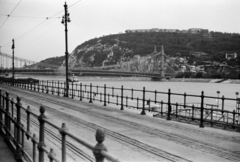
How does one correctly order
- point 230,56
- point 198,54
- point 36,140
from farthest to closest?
1. point 198,54
2. point 230,56
3. point 36,140

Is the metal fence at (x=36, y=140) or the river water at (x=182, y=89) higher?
the metal fence at (x=36, y=140)

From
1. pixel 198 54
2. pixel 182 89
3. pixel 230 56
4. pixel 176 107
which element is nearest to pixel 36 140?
pixel 176 107

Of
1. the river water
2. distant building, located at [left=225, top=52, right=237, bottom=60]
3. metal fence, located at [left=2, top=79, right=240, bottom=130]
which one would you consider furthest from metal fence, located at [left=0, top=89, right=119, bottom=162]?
distant building, located at [left=225, top=52, right=237, bottom=60]

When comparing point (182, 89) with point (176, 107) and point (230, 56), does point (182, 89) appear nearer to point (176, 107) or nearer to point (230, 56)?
point (230, 56)

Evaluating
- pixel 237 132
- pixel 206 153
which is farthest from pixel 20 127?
pixel 237 132

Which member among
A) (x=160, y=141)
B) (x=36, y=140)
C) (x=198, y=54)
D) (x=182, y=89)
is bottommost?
(x=182, y=89)

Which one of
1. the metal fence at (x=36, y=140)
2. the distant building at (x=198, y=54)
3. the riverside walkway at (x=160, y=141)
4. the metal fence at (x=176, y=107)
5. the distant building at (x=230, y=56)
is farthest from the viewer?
the distant building at (x=198, y=54)

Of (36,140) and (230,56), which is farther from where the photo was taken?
(230,56)

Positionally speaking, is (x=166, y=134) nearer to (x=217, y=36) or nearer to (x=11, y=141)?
(x=11, y=141)

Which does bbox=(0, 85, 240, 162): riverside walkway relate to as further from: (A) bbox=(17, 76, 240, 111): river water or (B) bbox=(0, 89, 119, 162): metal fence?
(A) bbox=(17, 76, 240, 111): river water

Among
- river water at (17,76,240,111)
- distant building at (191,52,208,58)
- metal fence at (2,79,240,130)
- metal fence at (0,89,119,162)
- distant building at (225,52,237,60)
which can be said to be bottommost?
river water at (17,76,240,111)

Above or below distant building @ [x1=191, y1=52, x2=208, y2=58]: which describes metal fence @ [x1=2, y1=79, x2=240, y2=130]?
below

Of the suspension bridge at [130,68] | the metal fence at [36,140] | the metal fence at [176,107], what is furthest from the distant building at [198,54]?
Answer: the metal fence at [36,140]

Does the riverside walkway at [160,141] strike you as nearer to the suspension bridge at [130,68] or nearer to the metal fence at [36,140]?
the metal fence at [36,140]
